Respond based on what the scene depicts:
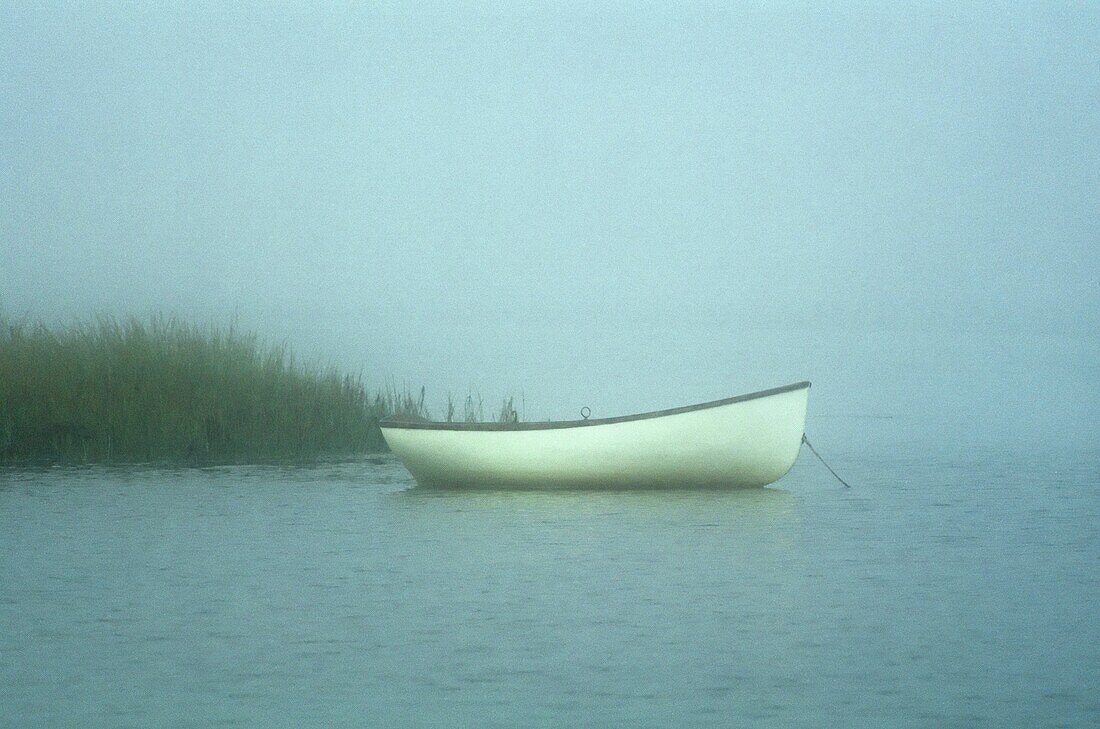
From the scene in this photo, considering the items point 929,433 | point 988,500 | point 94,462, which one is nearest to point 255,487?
point 94,462

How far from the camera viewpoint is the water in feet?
17.0

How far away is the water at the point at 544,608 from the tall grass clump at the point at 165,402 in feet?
7.67

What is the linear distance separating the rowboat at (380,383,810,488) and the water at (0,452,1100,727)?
0.32 meters

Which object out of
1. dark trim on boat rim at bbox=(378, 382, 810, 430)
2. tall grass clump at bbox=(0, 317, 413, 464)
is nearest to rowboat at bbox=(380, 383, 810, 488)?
dark trim on boat rim at bbox=(378, 382, 810, 430)

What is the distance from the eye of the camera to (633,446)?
39.6 ft

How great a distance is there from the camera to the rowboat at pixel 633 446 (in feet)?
39.2

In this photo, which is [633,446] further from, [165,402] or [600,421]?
[165,402]

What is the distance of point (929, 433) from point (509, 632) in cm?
1611

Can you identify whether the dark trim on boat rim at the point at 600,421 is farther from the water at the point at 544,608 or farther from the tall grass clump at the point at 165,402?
the tall grass clump at the point at 165,402

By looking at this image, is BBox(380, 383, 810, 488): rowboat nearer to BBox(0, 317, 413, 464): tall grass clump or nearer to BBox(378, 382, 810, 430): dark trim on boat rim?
BBox(378, 382, 810, 430): dark trim on boat rim

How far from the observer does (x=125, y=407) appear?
14.8 meters

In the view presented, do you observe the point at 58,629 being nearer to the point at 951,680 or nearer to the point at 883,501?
the point at 951,680

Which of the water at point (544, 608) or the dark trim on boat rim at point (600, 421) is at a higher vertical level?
the dark trim on boat rim at point (600, 421)

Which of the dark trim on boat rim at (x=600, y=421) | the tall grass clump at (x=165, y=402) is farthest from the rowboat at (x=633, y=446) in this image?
the tall grass clump at (x=165, y=402)
